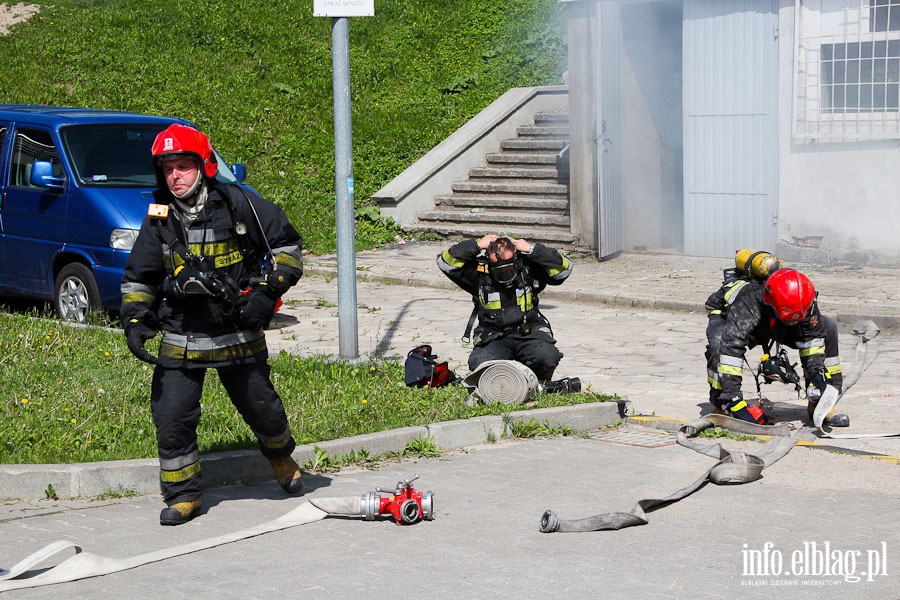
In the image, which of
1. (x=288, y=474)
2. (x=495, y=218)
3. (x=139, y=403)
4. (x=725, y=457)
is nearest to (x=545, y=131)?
(x=495, y=218)

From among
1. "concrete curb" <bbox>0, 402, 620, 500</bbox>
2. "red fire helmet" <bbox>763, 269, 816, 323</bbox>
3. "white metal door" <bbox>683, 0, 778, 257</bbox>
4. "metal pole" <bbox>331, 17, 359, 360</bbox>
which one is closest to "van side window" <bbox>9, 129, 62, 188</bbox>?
"metal pole" <bbox>331, 17, 359, 360</bbox>

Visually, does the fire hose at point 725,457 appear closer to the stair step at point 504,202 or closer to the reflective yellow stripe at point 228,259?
the reflective yellow stripe at point 228,259

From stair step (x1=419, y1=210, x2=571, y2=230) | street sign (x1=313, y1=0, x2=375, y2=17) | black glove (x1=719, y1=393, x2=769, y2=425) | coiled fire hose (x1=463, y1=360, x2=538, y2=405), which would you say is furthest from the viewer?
stair step (x1=419, y1=210, x2=571, y2=230)

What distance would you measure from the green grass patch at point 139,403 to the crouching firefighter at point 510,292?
1.25 ft

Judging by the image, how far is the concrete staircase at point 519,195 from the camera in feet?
53.7

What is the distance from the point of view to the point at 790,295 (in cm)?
708

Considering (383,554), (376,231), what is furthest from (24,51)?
(383,554)

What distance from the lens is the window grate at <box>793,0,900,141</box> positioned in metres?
13.4

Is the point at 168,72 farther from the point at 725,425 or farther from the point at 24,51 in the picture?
the point at 725,425

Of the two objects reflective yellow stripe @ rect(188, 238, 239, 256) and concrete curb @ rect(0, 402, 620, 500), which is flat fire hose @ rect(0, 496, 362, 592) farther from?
reflective yellow stripe @ rect(188, 238, 239, 256)

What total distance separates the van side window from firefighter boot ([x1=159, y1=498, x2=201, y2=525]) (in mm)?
6433

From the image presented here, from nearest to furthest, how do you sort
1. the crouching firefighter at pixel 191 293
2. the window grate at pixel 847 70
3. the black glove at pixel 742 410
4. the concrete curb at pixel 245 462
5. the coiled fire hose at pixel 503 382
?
the crouching firefighter at pixel 191 293, the concrete curb at pixel 245 462, the black glove at pixel 742 410, the coiled fire hose at pixel 503 382, the window grate at pixel 847 70

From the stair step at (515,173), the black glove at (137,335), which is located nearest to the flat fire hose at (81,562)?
the black glove at (137,335)

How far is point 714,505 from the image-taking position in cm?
590
